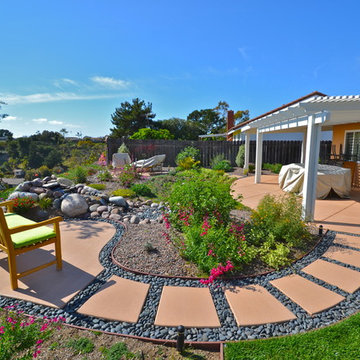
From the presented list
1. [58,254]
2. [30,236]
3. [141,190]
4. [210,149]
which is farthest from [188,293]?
[210,149]

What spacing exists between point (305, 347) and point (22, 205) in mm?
5175

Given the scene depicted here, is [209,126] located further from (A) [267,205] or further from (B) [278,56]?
(A) [267,205]

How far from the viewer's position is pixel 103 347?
1.73m

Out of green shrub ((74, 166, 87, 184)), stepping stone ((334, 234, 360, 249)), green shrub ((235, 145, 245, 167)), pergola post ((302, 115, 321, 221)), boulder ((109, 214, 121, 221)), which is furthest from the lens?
green shrub ((235, 145, 245, 167))

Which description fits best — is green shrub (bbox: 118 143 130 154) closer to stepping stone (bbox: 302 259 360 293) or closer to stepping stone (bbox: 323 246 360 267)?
Result: stepping stone (bbox: 323 246 360 267)

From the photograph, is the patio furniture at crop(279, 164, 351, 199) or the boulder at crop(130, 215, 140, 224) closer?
the boulder at crop(130, 215, 140, 224)

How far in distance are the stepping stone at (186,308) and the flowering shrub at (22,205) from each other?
12.4ft

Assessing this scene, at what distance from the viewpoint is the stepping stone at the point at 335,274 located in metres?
2.55

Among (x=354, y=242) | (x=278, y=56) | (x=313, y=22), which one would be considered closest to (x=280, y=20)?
(x=313, y=22)

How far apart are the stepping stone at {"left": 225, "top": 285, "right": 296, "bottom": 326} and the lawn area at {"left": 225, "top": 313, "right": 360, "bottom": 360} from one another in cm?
21

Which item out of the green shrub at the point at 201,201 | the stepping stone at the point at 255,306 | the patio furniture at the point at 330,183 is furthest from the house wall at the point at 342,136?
the stepping stone at the point at 255,306

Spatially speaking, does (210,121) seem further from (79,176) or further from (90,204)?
(90,204)

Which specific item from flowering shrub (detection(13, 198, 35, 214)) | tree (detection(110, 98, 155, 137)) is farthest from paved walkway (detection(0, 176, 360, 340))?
tree (detection(110, 98, 155, 137))

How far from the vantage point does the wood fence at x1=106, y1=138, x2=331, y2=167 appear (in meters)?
13.4
